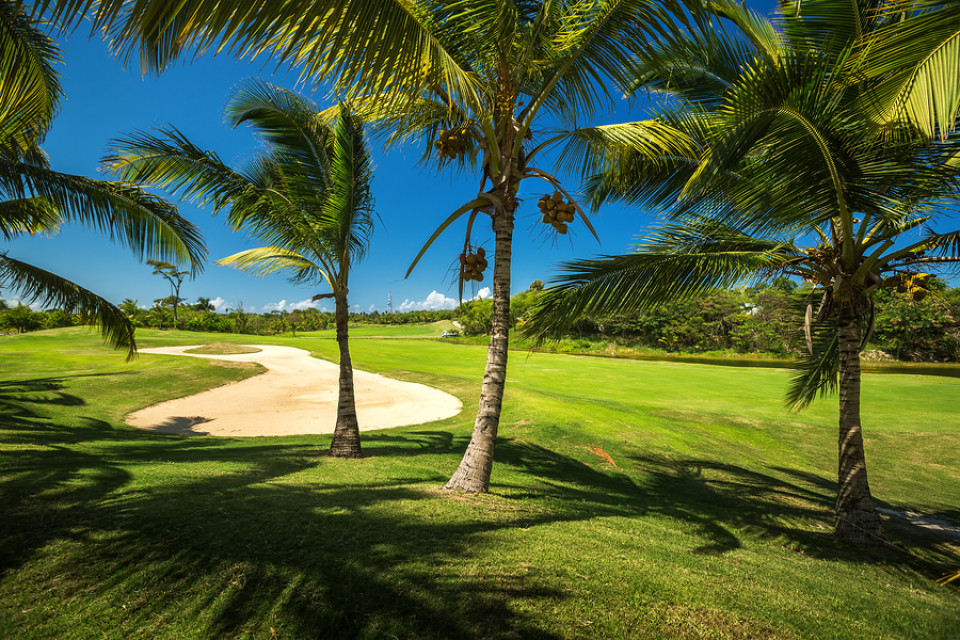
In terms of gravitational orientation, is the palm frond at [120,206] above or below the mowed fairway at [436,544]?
above

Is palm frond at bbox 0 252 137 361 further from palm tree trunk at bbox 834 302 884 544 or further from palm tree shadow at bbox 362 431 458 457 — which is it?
palm tree trunk at bbox 834 302 884 544

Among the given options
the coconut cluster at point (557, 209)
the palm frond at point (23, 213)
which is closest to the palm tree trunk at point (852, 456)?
the coconut cluster at point (557, 209)

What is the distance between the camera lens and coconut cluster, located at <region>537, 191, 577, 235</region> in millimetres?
4586

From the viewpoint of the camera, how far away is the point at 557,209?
4.59 metres

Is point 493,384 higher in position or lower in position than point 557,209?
lower

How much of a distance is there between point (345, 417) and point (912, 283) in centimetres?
798

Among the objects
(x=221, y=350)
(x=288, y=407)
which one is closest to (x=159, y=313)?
(x=221, y=350)

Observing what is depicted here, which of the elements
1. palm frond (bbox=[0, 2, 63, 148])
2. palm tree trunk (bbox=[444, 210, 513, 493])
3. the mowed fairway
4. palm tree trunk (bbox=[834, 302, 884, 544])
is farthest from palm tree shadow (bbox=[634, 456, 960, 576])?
palm frond (bbox=[0, 2, 63, 148])

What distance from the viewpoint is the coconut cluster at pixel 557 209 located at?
181 inches

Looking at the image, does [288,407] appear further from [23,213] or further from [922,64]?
[922,64]

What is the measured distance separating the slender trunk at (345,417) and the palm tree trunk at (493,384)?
9.65 feet

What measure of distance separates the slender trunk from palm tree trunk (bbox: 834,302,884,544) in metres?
7.03

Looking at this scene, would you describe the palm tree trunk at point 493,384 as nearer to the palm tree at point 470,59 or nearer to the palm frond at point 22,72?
the palm tree at point 470,59

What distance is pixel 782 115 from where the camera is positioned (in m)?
4.12
